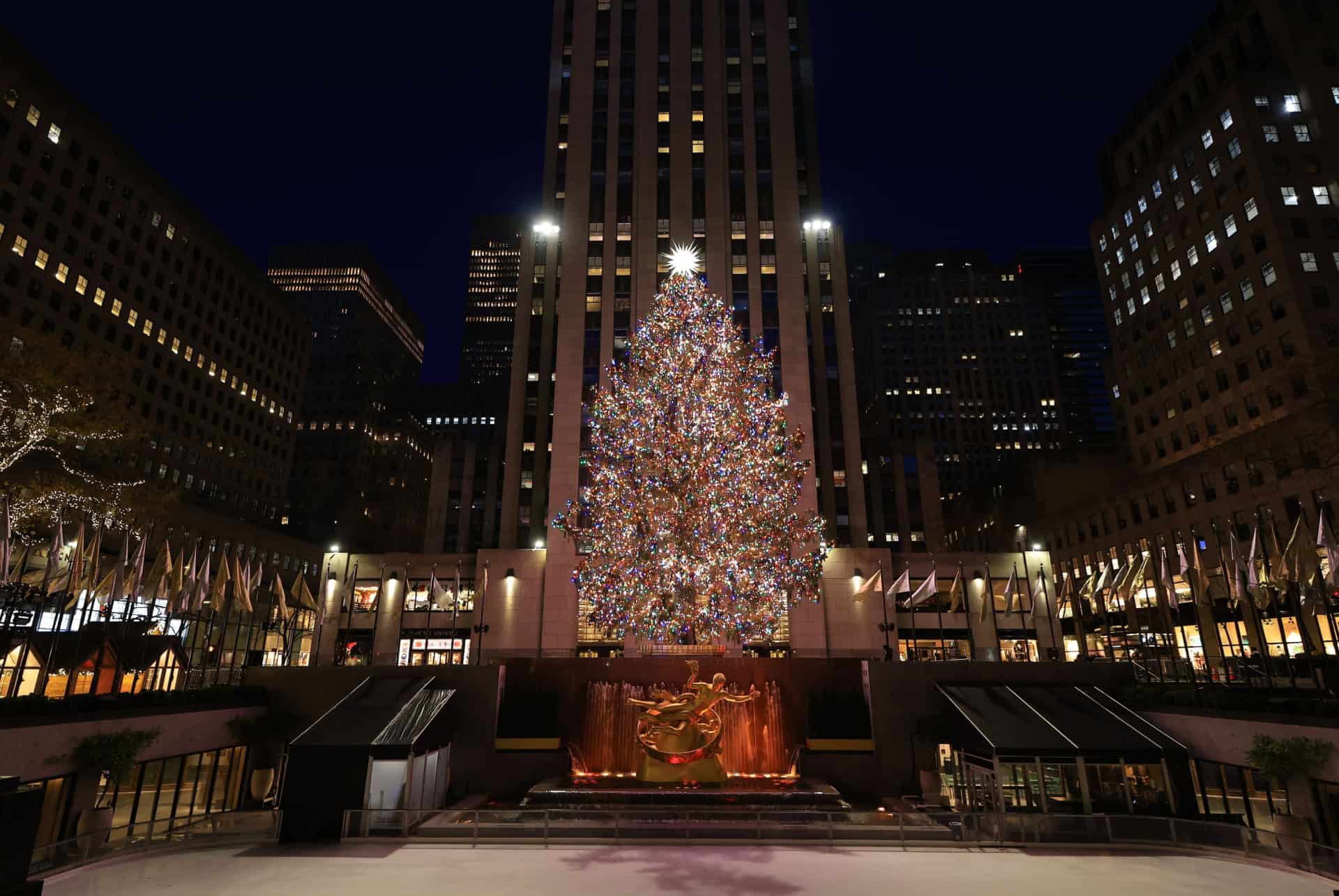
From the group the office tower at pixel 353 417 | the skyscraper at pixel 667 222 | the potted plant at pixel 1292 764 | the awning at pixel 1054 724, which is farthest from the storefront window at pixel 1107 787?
the office tower at pixel 353 417

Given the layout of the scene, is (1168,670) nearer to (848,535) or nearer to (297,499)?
(848,535)

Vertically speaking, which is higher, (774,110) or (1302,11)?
(1302,11)

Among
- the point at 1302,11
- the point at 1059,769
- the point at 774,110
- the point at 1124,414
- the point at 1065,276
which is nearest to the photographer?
the point at 1059,769

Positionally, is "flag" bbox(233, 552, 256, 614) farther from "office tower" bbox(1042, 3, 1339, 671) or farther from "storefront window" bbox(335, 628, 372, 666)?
"office tower" bbox(1042, 3, 1339, 671)

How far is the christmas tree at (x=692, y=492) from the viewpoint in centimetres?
2952

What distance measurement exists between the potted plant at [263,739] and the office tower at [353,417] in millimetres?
90839

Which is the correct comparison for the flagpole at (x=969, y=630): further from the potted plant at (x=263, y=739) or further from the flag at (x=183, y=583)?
the flag at (x=183, y=583)

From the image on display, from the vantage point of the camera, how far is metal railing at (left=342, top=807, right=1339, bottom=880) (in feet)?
54.6

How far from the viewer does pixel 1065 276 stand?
636 feet

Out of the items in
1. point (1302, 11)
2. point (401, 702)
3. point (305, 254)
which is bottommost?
point (401, 702)

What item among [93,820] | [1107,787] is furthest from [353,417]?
[1107,787]

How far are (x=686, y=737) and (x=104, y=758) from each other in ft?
54.3

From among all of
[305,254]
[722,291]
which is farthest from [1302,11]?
[305,254]

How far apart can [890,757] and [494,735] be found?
1480cm
